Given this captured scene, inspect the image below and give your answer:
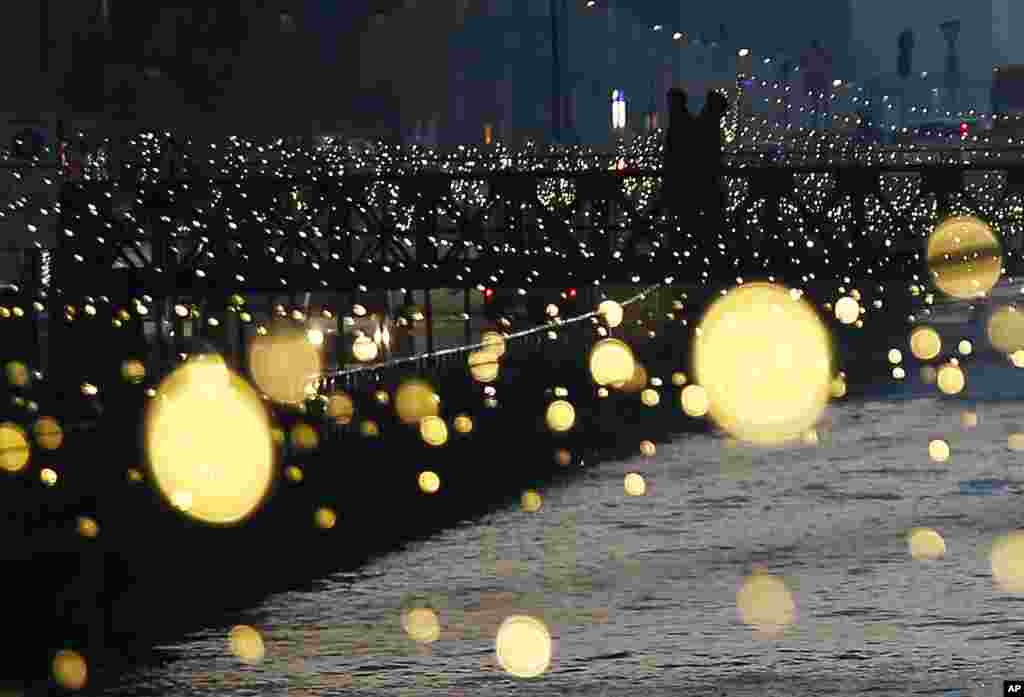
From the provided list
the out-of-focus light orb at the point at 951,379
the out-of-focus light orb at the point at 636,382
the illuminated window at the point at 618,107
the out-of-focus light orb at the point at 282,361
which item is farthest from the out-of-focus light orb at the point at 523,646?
the illuminated window at the point at 618,107

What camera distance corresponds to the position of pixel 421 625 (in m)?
30.3

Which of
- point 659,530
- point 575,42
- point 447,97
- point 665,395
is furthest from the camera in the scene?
point 575,42

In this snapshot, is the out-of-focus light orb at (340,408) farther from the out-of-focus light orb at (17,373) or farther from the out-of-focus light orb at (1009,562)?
the out-of-focus light orb at (1009,562)

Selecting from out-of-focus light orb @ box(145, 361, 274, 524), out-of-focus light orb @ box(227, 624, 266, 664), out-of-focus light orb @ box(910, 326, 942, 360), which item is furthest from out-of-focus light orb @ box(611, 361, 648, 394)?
out-of-focus light orb @ box(227, 624, 266, 664)

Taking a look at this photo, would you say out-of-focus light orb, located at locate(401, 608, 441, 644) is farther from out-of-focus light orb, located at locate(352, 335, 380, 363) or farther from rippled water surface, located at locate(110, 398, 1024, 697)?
out-of-focus light orb, located at locate(352, 335, 380, 363)

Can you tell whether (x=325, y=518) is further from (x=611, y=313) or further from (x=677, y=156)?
(x=611, y=313)

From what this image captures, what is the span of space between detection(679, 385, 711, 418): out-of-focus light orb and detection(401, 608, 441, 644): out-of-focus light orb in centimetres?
3084

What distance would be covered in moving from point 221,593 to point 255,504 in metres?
10.4

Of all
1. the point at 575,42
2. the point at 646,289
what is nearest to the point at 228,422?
the point at 646,289

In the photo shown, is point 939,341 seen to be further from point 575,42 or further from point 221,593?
point 575,42

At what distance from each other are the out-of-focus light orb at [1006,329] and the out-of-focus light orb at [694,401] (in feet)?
53.1

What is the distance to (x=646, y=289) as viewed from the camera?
9794 cm

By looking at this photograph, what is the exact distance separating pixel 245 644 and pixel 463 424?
30724 mm

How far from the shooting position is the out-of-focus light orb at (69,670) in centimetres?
2672
